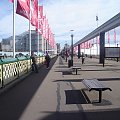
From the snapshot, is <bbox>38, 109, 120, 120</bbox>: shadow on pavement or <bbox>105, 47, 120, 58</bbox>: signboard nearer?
<bbox>38, 109, 120, 120</bbox>: shadow on pavement

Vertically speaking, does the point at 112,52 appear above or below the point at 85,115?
above

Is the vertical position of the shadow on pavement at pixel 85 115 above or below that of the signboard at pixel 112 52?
below

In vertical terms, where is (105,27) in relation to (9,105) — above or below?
above

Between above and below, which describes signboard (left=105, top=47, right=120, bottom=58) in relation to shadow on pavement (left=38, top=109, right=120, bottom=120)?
above

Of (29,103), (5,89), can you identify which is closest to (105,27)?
(5,89)

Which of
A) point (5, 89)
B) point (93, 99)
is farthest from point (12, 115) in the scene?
point (5, 89)

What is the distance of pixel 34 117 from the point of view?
8.52 metres

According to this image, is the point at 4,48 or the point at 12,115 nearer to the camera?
the point at 12,115

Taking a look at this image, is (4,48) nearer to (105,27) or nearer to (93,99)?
(105,27)

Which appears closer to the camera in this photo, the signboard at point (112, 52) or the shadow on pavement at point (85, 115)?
the shadow on pavement at point (85, 115)

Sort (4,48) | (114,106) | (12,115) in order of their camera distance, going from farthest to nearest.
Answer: (4,48) → (114,106) → (12,115)

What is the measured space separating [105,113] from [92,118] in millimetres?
784

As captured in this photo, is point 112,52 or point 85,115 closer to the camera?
point 85,115

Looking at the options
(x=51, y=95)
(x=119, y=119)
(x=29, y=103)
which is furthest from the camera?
(x=51, y=95)
